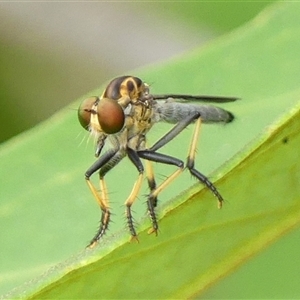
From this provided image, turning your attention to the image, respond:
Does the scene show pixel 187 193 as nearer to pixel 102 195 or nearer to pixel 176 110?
pixel 102 195

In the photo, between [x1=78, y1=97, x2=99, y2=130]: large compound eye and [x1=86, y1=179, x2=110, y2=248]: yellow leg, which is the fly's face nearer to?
[x1=78, y1=97, x2=99, y2=130]: large compound eye

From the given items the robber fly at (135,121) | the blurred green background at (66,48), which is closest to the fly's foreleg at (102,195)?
the robber fly at (135,121)

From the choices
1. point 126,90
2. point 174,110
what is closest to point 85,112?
point 126,90

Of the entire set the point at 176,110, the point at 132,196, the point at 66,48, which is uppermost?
the point at 132,196

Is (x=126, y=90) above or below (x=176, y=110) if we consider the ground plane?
above

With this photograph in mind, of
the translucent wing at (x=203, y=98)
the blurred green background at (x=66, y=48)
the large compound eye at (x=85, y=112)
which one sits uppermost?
the large compound eye at (x=85, y=112)

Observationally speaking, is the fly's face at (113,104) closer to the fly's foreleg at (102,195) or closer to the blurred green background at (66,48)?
the fly's foreleg at (102,195)

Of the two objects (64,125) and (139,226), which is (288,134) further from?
(64,125)
